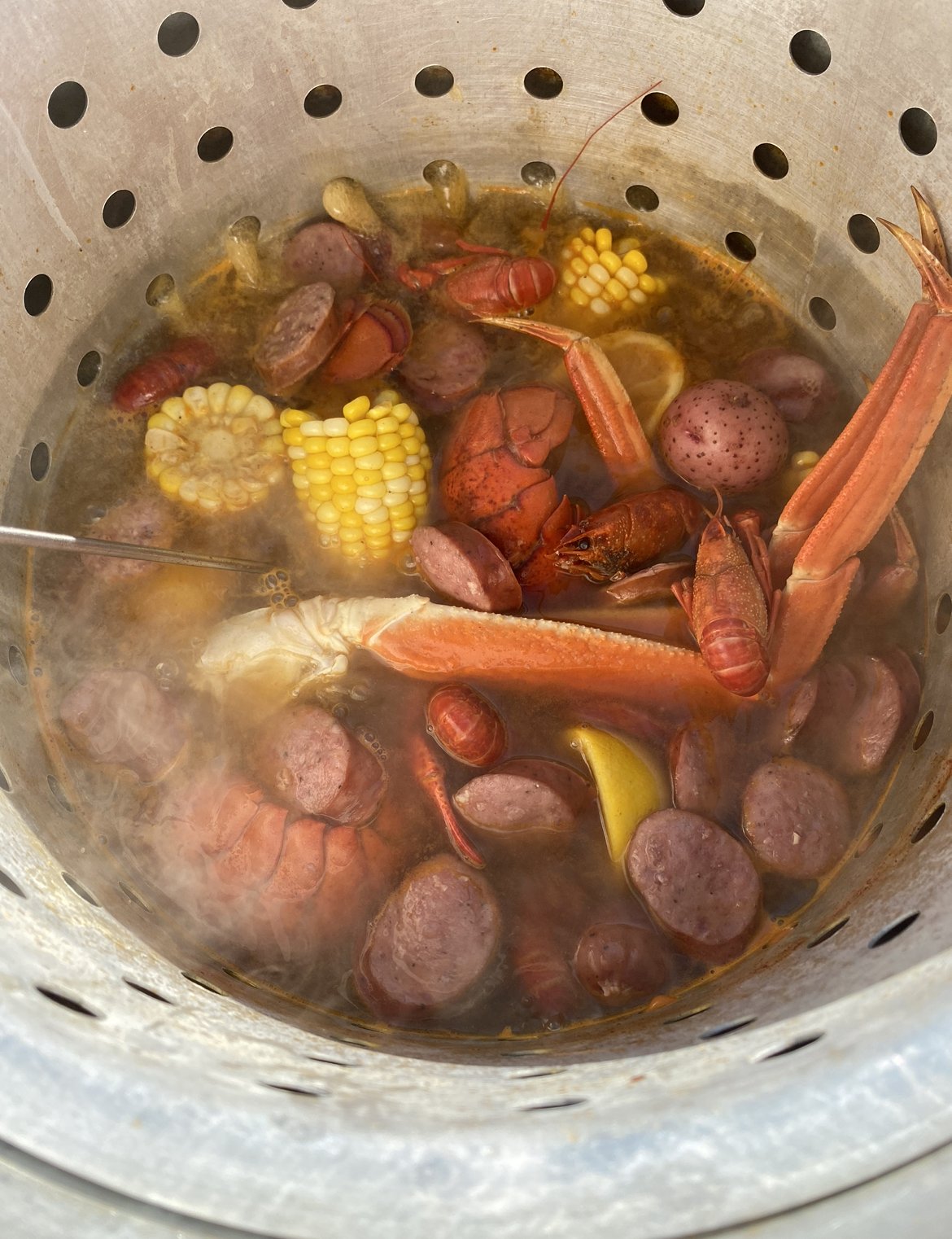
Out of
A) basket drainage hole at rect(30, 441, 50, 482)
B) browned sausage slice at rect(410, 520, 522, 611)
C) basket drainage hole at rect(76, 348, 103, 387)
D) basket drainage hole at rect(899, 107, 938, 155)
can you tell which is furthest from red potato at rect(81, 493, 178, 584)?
basket drainage hole at rect(899, 107, 938, 155)

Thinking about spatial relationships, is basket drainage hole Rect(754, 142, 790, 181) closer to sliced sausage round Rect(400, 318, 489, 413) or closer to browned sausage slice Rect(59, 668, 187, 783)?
sliced sausage round Rect(400, 318, 489, 413)

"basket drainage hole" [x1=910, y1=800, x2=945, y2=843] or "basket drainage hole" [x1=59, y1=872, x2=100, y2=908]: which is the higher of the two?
"basket drainage hole" [x1=59, y1=872, x2=100, y2=908]

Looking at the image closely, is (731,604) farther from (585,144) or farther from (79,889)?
(79,889)

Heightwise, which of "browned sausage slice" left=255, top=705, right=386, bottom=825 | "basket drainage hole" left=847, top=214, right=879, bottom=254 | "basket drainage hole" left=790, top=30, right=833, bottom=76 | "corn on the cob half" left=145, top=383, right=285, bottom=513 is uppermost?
"basket drainage hole" left=790, top=30, right=833, bottom=76

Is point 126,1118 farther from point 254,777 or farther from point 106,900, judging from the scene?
point 254,777

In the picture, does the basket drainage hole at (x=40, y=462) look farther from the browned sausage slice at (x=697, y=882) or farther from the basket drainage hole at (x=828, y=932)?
the basket drainage hole at (x=828, y=932)
